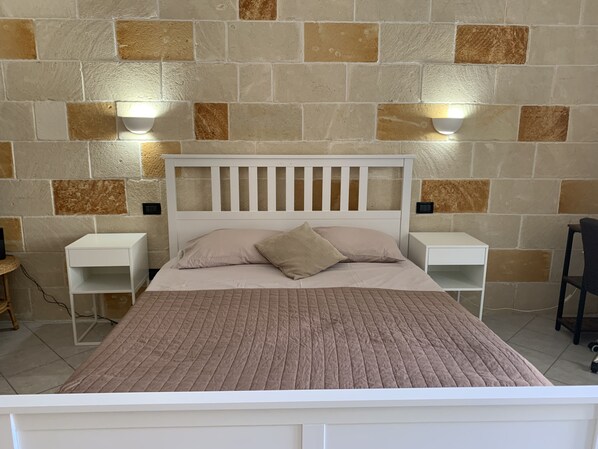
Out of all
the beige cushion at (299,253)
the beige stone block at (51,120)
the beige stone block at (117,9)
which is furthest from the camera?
the beige stone block at (51,120)

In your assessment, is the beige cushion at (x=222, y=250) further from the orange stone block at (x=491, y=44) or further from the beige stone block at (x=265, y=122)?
the orange stone block at (x=491, y=44)

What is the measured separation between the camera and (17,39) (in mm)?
2945

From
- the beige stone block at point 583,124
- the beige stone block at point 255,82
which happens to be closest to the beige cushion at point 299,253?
the beige stone block at point 255,82

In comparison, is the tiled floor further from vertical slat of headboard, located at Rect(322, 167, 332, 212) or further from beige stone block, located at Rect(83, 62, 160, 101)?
beige stone block, located at Rect(83, 62, 160, 101)

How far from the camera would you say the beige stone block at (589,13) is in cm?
307

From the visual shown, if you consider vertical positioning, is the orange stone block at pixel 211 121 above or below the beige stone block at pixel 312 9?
below

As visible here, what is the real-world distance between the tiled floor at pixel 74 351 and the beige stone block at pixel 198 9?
2134mm

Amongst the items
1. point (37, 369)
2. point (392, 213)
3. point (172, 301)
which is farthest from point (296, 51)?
point (37, 369)

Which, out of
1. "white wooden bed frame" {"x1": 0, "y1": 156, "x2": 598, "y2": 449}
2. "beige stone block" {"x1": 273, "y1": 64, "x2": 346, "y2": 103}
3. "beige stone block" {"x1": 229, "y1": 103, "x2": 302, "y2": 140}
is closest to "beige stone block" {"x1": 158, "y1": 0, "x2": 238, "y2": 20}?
"beige stone block" {"x1": 273, "y1": 64, "x2": 346, "y2": 103}

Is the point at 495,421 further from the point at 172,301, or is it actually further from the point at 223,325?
the point at 172,301

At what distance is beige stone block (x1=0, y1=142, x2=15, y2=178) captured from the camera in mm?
3064

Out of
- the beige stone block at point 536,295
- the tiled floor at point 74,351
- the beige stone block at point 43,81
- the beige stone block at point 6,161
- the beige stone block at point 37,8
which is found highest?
the beige stone block at point 37,8

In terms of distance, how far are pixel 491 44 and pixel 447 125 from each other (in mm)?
610

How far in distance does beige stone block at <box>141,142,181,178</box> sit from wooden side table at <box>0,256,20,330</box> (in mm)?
991
